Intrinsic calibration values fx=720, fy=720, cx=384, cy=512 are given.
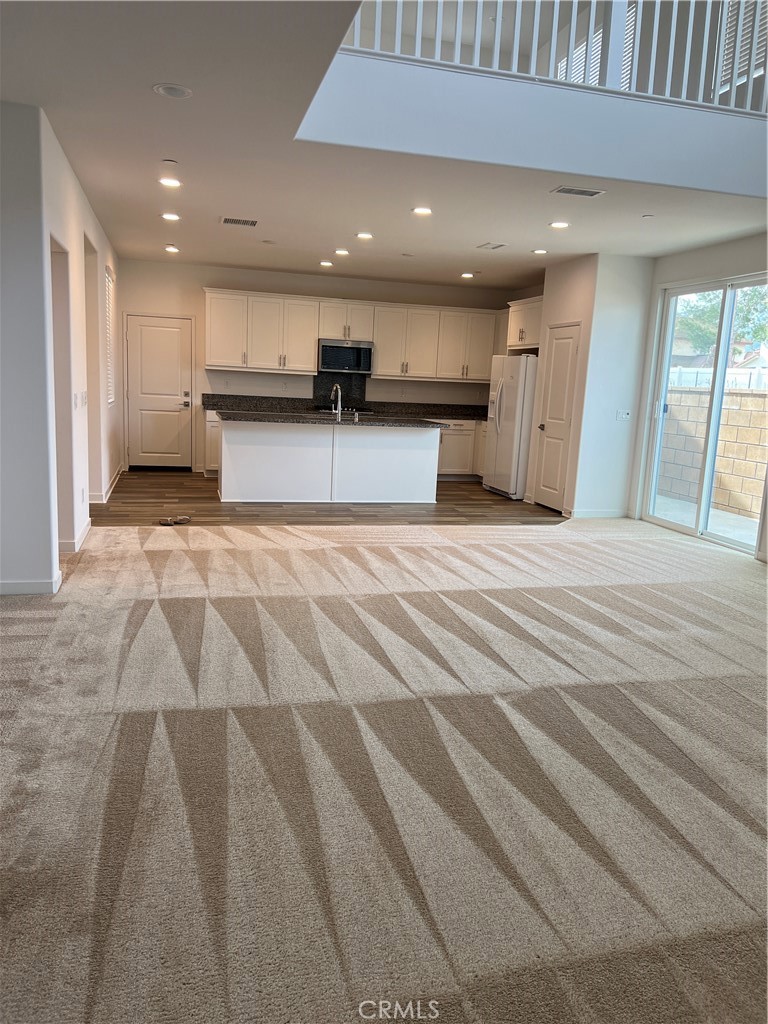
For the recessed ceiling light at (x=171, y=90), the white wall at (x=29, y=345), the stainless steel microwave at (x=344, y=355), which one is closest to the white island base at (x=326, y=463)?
the stainless steel microwave at (x=344, y=355)

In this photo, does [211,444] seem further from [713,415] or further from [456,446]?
[713,415]

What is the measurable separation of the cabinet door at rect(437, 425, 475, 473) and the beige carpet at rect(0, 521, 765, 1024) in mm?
5460

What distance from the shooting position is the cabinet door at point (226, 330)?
8.85m

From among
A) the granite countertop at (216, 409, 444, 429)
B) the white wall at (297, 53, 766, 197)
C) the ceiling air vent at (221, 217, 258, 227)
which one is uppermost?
the white wall at (297, 53, 766, 197)

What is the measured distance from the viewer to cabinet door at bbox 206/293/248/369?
8.85 metres

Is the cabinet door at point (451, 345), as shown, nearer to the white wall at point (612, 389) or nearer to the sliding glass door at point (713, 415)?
the white wall at point (612, 389)

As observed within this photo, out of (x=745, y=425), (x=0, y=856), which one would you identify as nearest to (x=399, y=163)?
(x=745, y=425)

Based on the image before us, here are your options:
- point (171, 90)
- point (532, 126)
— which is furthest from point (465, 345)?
point (171, 90)

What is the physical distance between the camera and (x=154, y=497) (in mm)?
7406

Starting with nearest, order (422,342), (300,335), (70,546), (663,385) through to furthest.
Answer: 1. (70,546)
2. (663,385)
3. (300,335)
4. (422,342)

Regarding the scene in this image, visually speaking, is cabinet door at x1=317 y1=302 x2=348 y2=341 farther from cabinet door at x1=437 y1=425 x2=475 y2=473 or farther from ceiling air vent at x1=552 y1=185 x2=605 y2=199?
ceiling air vent at x1=552 y1=185 x2=605 y2=199

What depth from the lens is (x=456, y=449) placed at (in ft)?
31.9

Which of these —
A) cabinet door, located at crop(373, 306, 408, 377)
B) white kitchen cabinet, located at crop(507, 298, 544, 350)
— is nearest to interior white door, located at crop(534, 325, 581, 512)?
white kitchen cabinet, located at crop(507, 298, 544, 350)

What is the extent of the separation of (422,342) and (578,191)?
15.8 feet
